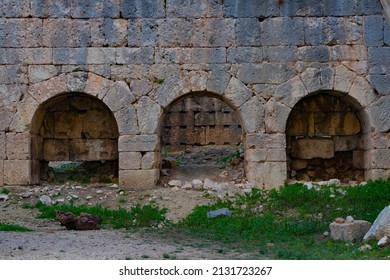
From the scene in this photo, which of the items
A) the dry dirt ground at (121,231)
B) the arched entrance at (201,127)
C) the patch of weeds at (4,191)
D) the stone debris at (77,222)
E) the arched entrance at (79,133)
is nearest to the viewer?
the dry dirt ground at (121,231)

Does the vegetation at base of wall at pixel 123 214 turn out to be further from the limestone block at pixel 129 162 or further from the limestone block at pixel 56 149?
the limestone block at pixel 56 149

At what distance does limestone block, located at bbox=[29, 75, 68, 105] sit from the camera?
12.7 metres

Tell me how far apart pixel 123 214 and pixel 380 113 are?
223 inches

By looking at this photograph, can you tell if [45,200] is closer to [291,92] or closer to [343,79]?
[291,92]

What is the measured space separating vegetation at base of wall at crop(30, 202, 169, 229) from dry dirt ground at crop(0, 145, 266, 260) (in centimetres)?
21

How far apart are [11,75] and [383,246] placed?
8279 mm

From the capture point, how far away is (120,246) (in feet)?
28.0

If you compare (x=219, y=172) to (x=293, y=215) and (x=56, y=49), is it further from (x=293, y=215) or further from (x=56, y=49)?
(x=56, y=49)

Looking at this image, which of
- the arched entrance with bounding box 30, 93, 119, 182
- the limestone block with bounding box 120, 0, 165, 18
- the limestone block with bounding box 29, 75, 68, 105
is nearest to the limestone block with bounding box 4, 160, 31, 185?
the arched entrance with bounding box 30, 93, 119, 182

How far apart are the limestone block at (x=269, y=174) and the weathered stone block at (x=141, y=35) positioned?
3.32 metres

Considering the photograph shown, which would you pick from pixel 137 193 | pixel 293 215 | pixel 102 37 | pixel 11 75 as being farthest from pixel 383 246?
pixel 11 75

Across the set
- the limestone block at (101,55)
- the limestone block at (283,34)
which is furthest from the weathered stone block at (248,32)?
the limestone block at (101,55)

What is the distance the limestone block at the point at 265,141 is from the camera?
1262 centimetres

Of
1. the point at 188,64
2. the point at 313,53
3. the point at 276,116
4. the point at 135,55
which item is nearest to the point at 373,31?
the point at 313,53
